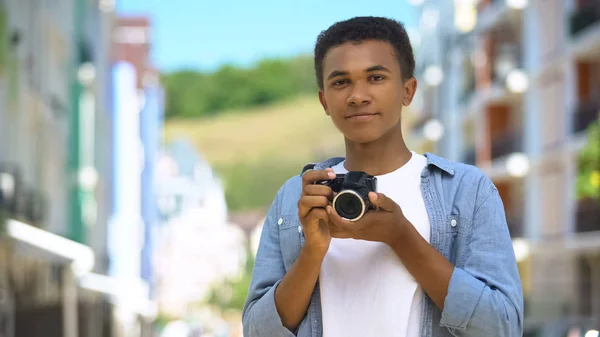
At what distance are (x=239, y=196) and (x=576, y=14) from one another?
337ft

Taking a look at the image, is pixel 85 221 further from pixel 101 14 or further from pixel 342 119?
pixel 342 119

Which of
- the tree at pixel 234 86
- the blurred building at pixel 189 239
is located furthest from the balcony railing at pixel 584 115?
the tree at pixel 234 86

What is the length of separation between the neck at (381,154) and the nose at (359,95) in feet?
0.40

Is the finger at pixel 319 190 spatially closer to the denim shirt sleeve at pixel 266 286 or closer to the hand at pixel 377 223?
the hand at pixel 377 223

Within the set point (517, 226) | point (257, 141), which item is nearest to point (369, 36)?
point (517, 226)

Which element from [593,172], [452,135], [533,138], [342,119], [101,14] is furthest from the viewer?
[452,135]

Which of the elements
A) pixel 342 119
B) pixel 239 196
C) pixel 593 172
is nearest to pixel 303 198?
pixel 342 119

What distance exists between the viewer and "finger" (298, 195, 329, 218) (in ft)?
7.71

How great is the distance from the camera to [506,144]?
4031cm

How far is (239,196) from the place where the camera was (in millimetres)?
133500

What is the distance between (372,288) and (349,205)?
28 centimetres

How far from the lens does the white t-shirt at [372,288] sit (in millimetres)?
2496

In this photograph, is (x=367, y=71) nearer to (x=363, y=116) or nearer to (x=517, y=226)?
(x=363, y=116)

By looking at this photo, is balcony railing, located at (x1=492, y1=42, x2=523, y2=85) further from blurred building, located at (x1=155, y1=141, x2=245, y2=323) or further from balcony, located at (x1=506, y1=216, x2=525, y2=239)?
blurred building, located at (x1=155, y1=141, x2=245, y2=323)
